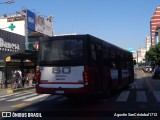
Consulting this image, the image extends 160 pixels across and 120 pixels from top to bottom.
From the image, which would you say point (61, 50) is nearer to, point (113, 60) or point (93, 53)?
point (93, 53)

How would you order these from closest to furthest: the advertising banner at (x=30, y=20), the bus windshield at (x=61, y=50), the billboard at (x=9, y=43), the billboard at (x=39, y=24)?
the bus windshield at (x=61, y=50), the billboard at (x=9, y=43), the advertising banner at (x=30, y=20), the billboard at (x=39, y=24)

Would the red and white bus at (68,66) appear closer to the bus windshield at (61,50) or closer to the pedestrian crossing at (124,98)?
the bus windshield at (61,50)

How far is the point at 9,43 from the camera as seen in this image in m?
48.7

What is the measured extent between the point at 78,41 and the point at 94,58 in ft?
3.78

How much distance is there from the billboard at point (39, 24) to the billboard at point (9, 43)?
11532mm

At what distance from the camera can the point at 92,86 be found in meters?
16.0

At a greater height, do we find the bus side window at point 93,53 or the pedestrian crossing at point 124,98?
the bus side window at point 93,53

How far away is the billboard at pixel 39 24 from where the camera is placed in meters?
66.2

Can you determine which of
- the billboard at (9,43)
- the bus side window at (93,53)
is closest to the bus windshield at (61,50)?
the bus side window at (93,53)

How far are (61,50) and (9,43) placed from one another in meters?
33.6

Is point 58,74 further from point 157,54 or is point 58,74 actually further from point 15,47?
point 157,54

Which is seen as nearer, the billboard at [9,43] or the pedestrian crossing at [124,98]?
the pedestrian crossing at [124,98]

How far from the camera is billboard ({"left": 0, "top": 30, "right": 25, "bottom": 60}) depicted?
46.1 m

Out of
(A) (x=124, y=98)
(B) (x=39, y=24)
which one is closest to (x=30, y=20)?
(B) (x=39, y=24)
